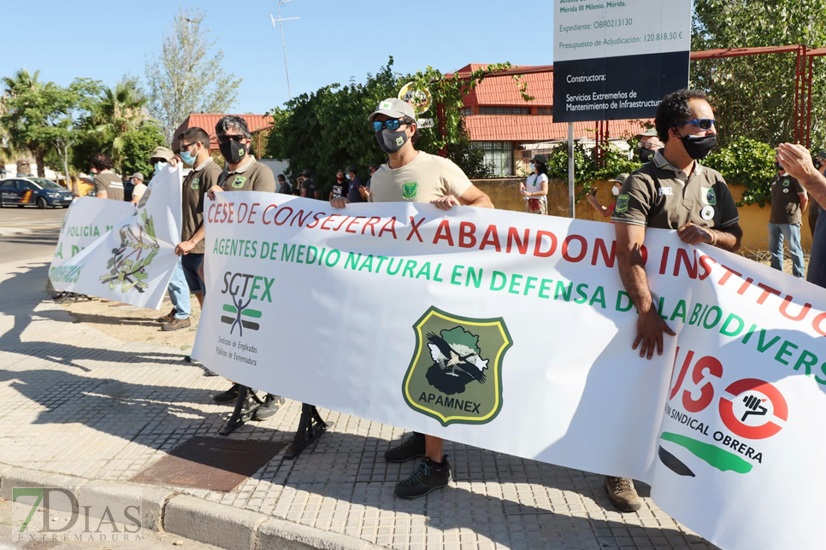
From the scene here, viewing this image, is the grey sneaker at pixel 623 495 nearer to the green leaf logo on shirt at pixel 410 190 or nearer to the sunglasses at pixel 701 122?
the sunglasses at pixel 701 122

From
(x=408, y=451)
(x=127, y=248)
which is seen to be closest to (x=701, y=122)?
(x=408, y=451)

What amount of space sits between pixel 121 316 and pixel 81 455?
4609mm

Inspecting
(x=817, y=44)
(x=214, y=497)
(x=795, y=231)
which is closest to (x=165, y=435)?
(x=214, y=497)

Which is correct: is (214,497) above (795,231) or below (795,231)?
below

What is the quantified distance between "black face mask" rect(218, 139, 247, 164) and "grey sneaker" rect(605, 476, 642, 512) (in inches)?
131

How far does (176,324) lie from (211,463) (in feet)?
12.9

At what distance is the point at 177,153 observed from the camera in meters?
5.79

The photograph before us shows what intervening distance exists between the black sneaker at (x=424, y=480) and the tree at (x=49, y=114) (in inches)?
1836

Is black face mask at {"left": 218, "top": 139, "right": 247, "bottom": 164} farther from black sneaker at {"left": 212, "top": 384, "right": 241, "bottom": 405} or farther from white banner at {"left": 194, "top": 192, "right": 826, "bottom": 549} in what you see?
black sneaker at {"left": 212, "top": 384, "right": 241, "bottom": 405}

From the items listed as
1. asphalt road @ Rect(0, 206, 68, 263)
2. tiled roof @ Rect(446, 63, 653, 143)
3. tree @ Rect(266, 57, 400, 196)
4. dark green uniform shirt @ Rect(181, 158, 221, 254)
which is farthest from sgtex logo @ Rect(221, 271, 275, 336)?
asphalt road @ Rect(0, 206, 68, 263)

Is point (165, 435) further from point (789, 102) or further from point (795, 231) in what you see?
point (789, 102)

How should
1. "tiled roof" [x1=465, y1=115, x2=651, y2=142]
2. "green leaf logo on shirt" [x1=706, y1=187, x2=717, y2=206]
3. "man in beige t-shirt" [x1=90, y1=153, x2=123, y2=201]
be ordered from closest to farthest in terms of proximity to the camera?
"green leaf logo on shirt" [x1=706, y1=187, x2=717, y2=206]
"man in beige t-shirt" [x1=90, y1=153, x2=123, y2=201]
"tiled roof" [x1=465, y1=115, x2=651, y2=142]
